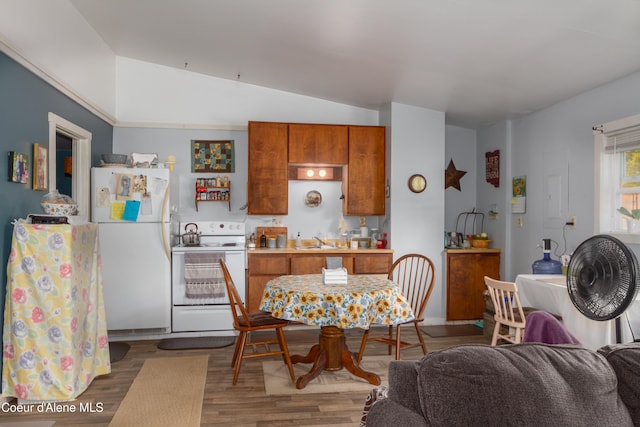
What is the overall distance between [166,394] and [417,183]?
343cm

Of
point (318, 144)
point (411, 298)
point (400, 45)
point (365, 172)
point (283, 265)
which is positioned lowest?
point (411, 298)

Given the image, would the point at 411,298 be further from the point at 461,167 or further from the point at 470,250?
the point at 461,167

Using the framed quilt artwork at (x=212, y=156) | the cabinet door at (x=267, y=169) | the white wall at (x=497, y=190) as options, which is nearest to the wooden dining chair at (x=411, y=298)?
the white wall at (x=497, y=190)

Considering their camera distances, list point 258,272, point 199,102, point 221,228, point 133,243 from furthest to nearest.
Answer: point 199,102 < point 221,228 < point 258,272 < point 133,243

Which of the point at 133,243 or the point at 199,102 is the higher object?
the point at 199,102

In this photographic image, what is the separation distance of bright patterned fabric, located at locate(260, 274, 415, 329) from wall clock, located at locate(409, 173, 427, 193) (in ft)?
7.08

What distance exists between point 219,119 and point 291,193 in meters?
1.24

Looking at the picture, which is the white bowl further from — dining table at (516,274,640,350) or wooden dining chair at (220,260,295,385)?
dining table at (516,274,640,350)

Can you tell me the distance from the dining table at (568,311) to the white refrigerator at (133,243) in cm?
338

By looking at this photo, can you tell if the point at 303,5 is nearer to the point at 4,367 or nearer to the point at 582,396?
the point at 582,396

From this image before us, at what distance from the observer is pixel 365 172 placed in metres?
5.32

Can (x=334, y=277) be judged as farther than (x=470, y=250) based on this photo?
No

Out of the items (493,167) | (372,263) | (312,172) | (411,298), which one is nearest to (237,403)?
(372,263)

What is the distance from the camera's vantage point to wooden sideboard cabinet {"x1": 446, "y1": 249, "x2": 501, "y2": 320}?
529 centimetres
